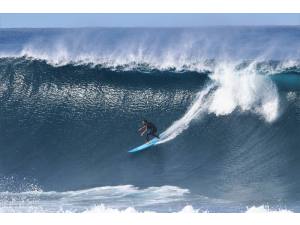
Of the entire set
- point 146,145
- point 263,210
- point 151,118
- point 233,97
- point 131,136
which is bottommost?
point 263,210

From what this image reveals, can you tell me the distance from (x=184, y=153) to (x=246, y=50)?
3.88m

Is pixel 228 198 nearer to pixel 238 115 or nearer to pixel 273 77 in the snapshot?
pixel 238 115

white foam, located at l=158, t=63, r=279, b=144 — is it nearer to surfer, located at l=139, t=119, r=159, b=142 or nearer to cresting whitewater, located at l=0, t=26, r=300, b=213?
cresting whitewater, located at l=0, t=26, r=300, b=213

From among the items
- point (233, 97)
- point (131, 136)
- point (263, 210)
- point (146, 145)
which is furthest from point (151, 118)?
point (263, 210)

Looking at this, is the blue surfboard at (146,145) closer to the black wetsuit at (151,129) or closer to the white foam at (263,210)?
the black wetsuit at (151,129)

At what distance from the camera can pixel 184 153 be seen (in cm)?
1216

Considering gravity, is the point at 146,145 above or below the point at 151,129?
below

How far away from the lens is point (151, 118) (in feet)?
42.2

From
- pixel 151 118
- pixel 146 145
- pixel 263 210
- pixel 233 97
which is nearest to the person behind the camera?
pixel 263 210

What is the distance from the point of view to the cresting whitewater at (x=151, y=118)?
1112 centimetres

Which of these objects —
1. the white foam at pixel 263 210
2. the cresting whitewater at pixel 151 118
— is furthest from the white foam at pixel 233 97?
the white foam at pixel 263 210

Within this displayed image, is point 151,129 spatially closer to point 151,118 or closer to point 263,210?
point 151,118
